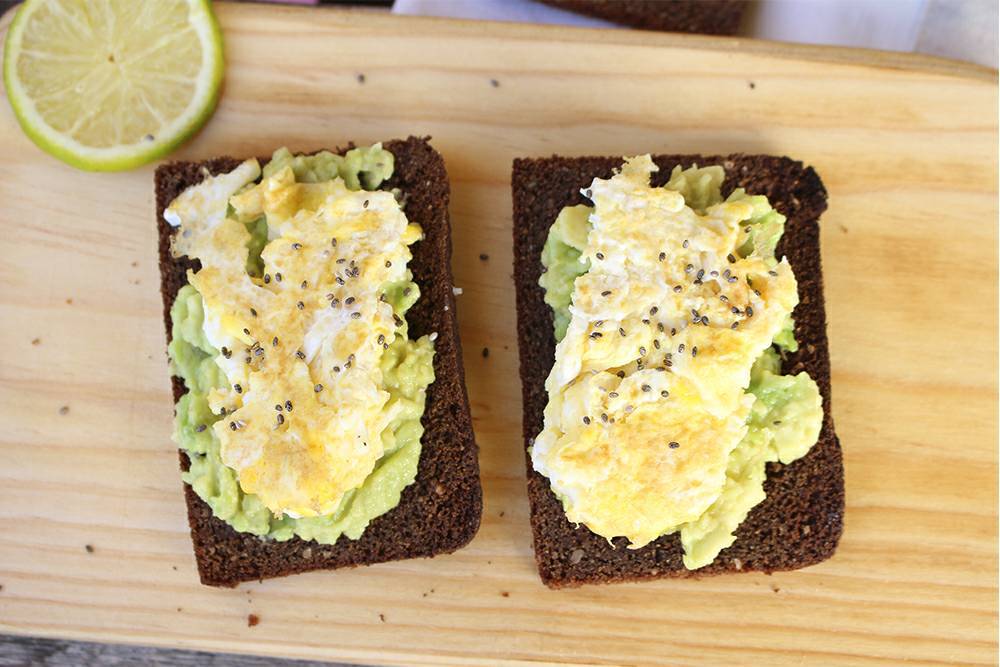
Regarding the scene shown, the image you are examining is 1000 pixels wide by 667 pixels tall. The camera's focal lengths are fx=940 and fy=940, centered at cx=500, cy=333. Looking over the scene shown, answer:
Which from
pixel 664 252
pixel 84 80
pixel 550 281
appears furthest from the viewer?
pixel 84 80

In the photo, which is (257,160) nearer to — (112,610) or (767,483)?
(112,610)

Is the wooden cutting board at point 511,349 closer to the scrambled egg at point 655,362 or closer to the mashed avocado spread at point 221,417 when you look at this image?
the mashed avocado spread at point 221,417

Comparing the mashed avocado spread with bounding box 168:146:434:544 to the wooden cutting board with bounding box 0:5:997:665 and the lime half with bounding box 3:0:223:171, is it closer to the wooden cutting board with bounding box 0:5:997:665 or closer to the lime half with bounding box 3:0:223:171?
the wooden cutting board with bounding box 0:5:997:665

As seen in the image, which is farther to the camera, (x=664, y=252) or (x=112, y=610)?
(x=112, y=610)

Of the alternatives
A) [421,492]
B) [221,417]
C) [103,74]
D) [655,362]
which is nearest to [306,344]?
[221,417]

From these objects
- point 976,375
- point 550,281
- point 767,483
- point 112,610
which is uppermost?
point 550,281

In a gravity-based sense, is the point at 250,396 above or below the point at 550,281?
below

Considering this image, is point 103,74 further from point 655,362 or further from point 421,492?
point 655,362

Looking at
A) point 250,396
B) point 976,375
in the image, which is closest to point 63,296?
point 250,396
